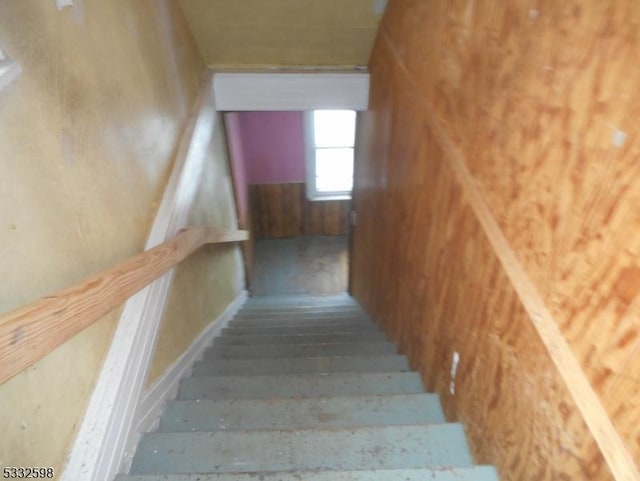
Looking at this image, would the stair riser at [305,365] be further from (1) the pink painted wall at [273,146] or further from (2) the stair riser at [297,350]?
(1) the pink painted wall at [273,146]

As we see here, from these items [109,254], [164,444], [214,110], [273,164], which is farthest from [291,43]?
[273,164]

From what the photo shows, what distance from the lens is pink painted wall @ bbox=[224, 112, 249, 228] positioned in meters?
3.73

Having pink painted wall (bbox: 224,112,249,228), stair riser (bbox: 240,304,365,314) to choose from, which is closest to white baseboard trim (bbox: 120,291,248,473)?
stair riser (bbox: 240,304,365,314)

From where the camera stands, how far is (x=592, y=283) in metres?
0.67

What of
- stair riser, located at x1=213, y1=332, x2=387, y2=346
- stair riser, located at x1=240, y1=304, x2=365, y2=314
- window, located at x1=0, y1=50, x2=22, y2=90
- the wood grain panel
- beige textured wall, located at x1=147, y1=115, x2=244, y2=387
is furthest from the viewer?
the wood grain panel

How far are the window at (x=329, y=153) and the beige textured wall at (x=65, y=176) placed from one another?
411 centimetres

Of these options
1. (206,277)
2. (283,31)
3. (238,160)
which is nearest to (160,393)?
(206,277)

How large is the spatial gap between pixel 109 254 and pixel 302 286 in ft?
13.5

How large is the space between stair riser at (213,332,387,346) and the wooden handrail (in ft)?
3.92

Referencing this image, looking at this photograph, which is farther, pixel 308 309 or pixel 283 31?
pixel 308 309

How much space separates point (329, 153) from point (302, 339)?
12.8 feet

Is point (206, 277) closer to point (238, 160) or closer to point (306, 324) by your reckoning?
point (306, 324)

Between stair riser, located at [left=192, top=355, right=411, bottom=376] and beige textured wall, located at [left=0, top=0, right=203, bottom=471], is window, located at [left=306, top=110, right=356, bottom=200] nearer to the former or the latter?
stair riser, located at [left=192, top=355, right=411, bottom=376]

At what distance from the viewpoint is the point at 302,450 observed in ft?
3.66
